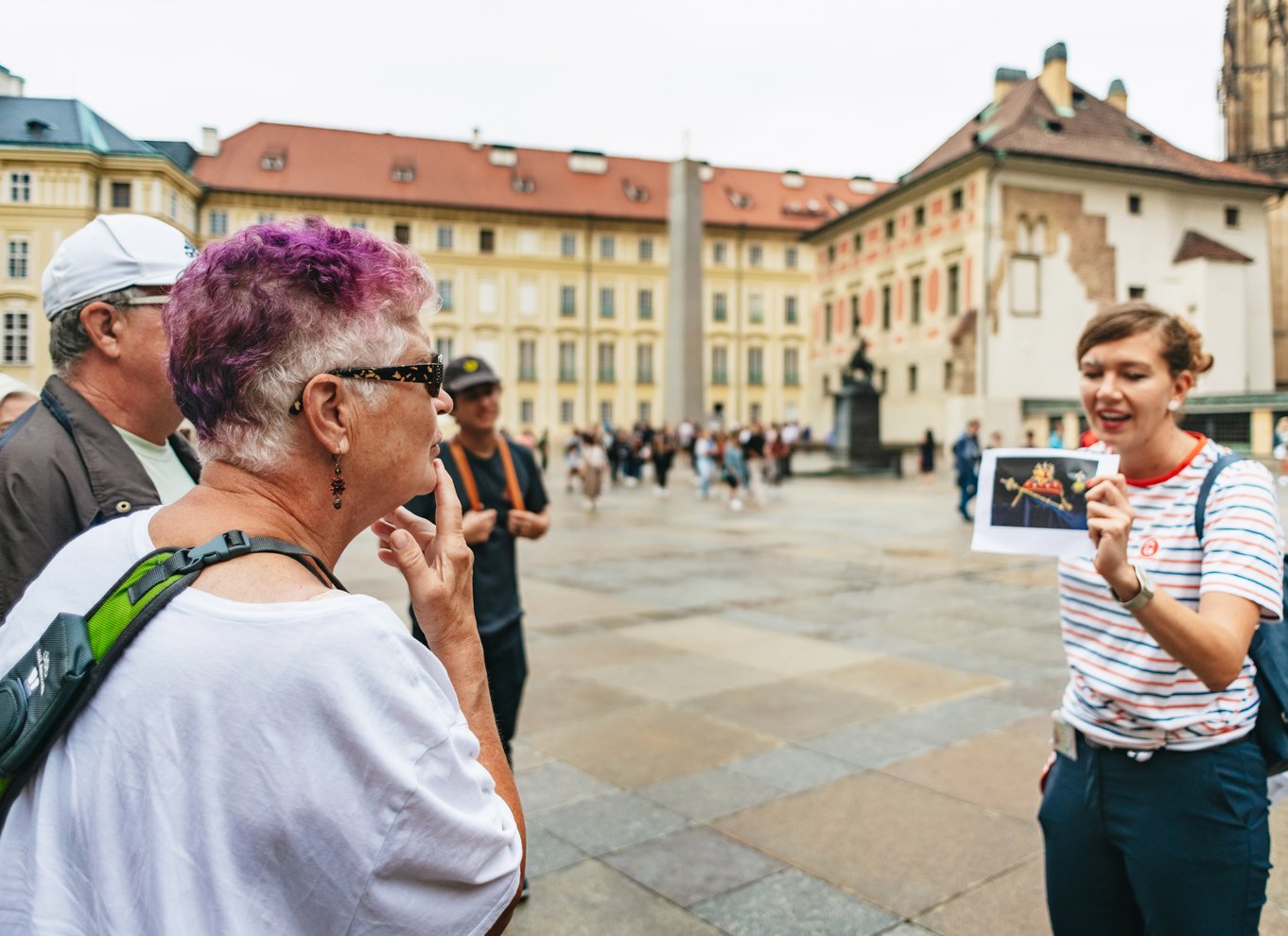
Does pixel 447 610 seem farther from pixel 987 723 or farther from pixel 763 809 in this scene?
pixel 987 723

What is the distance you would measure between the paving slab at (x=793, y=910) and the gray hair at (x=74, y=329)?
2.53 metres

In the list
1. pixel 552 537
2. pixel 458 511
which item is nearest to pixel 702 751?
pixel 458 511

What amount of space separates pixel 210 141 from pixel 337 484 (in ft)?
214

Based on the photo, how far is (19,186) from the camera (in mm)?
3246

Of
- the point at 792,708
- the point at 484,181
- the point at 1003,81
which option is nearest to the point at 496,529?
the point at 792,708

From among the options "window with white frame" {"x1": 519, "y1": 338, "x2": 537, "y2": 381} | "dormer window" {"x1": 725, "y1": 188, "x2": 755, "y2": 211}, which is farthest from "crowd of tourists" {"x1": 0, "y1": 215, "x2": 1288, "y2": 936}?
"dormer window" {"x1": 725, "y1": 188, "x2": 755, "y2": 211}

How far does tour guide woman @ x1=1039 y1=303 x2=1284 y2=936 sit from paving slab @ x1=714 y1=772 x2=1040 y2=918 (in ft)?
4.45

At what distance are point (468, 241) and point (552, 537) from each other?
5065cm

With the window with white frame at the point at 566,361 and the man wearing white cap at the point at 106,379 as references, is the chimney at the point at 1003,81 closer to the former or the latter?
the window with white frame at the point at 566,361

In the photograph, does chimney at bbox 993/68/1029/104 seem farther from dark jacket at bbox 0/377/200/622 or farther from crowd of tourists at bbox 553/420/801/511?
dark jacket at bbox 0/377/200/622

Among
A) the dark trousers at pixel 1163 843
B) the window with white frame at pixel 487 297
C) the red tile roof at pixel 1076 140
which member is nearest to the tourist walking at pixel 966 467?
the dark trousers at pixel 1163 843

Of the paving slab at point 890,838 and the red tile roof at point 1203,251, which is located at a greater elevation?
the red tile roof at point 1203,251

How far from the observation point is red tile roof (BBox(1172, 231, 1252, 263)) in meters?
42.7

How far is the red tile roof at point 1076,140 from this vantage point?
136ft
